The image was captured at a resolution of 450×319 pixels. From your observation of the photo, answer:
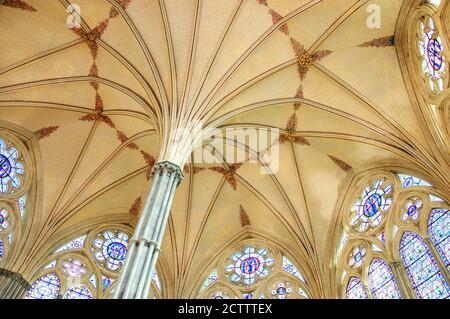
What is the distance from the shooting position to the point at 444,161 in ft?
41.3

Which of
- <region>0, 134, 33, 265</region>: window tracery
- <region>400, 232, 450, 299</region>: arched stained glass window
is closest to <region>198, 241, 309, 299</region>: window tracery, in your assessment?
<region>400, 232, 450, 299</region>: arched stained glass window

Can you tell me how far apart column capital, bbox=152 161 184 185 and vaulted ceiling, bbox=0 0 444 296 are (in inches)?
46.0

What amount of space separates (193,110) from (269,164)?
4296mm

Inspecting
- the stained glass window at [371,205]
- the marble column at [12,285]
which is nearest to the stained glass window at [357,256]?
the stained glass window at [371,205]

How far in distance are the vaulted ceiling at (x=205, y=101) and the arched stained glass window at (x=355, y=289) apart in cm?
113

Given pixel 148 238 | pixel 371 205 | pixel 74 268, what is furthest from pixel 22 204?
pixel 371 205

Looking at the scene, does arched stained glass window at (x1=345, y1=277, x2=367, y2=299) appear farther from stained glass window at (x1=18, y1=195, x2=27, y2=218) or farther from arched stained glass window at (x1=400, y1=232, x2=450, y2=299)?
stained glass window at (x1=18, y1=195, x2=27, y2=218)

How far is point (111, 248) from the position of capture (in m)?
16.5

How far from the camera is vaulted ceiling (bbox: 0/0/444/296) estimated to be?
14.2 metres

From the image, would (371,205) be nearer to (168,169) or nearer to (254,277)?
(254,277)

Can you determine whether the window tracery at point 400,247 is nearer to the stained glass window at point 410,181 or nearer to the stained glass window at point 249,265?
the stained glass window at point 410,181

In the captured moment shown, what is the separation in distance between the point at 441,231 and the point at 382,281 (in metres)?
2.26

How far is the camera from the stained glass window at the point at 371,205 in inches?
557

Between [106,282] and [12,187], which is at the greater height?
[12,187]
